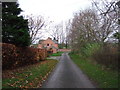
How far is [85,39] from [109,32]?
348 inches

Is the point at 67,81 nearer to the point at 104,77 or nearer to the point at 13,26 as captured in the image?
the point at 104,77

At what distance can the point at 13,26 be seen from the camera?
13805 mm

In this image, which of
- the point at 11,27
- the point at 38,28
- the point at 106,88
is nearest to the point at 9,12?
the point at 11,27

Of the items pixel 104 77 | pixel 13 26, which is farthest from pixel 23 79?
pixel 13 26

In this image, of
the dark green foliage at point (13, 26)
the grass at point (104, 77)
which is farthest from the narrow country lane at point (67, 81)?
the dark green foliage at point (13, 26)

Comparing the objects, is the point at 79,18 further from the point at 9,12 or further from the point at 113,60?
the point at 113,60

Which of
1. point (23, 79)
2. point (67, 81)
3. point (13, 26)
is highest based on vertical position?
point (13, 26)

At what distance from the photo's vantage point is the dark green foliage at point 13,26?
13258 millimetres

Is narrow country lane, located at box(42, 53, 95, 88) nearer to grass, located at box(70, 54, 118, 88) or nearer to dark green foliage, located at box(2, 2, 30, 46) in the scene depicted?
grass, located at box(70, 54, 118, 88)

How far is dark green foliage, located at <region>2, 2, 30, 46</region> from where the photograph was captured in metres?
13.3

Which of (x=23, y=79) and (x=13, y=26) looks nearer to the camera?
(x=23, y=79)

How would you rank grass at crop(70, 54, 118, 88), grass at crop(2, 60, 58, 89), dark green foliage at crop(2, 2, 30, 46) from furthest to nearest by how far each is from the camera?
dark green foliage at crop(2, 2, 30, 46), grass at crop(70, 54, 118, 88), grass at crop(2, 60, 58, 89)

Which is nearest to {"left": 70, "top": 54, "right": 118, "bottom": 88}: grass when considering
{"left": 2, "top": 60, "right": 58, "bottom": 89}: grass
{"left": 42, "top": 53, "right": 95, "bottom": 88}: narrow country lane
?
{"left": 42, "top": 53, "right": 95, "bottom": 88}: narrow country lane

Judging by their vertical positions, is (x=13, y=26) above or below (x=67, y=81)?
above
